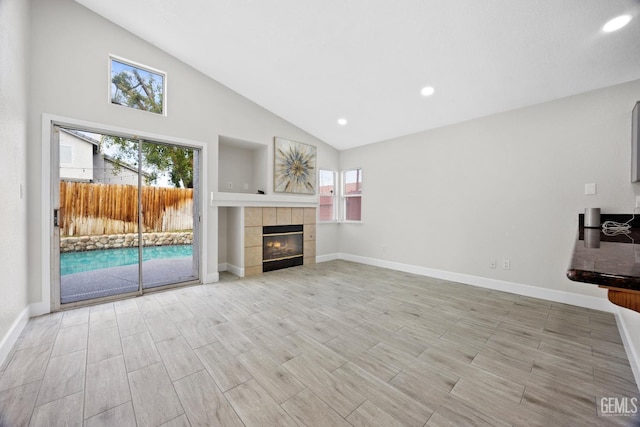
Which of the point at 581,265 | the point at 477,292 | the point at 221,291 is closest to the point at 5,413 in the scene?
the point at 221,291

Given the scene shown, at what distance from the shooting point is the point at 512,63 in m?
2.58

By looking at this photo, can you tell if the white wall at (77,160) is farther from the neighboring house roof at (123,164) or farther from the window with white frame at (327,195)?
the window with white frame at (327,195)

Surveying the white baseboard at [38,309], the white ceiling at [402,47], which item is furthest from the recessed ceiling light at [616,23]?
the white baseboard at [38,309]

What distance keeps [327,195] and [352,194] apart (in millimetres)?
566

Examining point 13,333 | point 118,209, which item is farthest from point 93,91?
point 13,333

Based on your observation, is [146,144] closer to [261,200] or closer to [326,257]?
[261,200]

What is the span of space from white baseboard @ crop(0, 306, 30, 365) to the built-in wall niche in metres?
2.70

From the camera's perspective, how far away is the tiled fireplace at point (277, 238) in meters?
4.18

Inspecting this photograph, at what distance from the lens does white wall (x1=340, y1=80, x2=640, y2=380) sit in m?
2.73

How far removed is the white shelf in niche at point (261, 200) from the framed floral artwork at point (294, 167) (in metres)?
0.20

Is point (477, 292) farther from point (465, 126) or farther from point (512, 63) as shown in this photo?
point (512, 63)

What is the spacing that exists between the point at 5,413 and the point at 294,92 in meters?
4.10

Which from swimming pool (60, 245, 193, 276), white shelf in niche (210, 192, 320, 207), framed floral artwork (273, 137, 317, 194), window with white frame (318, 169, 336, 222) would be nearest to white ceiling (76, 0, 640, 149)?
framed floral artwork (273, 137, 317, 194)

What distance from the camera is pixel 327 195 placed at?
219 inches
